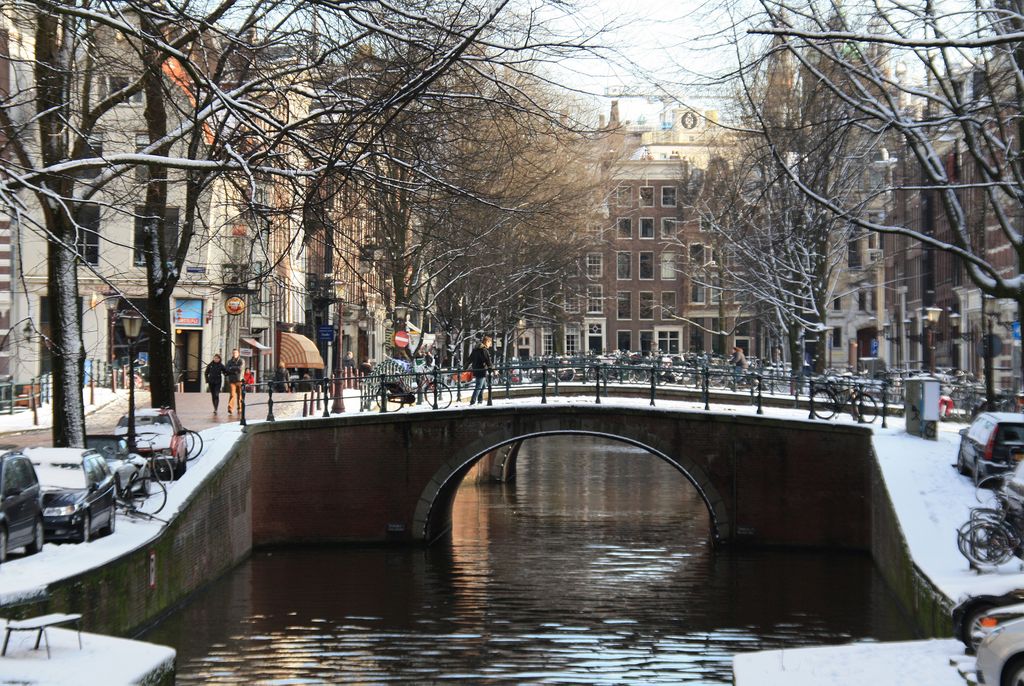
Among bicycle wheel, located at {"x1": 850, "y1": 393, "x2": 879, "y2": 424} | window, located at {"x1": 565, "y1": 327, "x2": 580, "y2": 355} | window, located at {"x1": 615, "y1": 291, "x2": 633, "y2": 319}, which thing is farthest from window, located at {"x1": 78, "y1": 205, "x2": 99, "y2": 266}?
window, located at {"x1": 615, "y1": 291, "x2": 633, "y2": 319}

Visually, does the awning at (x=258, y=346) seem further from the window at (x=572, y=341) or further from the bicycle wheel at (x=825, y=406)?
the window at (x=572, y=341)

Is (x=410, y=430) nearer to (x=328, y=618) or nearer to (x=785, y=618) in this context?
(x=328, y=618)

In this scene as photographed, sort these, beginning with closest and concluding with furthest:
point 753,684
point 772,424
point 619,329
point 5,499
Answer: point 753,684 → point 5,499 → point 772,424 → point 619,329

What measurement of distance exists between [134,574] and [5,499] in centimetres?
362

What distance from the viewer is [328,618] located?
981 inches

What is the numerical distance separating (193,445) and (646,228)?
67.8 metres

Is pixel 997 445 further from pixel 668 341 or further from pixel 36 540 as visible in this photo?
pixel 668 341

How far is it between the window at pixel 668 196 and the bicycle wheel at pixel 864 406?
5928cm

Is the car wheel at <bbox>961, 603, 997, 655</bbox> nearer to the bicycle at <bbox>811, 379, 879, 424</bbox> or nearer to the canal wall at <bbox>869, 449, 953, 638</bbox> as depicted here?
the canal wall at <bbox>869, 449, 953, 638</bbox>

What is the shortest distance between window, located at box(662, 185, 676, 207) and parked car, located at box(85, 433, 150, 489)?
6947cm

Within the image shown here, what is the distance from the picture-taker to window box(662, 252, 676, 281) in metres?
89.2

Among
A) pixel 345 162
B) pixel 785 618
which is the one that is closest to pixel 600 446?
pixel 785 618

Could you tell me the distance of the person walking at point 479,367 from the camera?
35.6m

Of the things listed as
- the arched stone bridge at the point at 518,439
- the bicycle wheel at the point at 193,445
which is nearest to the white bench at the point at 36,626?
the bicycle wheel at the point at 193,445
